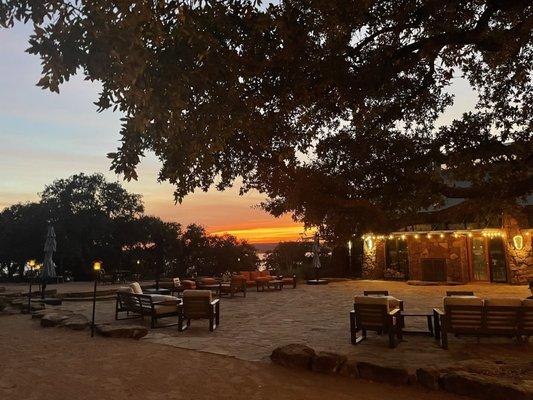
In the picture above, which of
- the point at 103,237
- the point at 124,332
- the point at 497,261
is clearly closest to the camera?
the point at 124,332

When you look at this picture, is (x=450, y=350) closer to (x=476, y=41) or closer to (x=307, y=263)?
(x=476, y=41)

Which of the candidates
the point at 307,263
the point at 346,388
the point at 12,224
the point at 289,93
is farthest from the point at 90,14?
the point at 12,224

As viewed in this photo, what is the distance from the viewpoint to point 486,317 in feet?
20.9

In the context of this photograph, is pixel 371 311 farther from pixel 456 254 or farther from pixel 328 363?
pixel 456 254

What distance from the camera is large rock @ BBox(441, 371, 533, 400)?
4.06 metres

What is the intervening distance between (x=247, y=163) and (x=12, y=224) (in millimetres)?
25225

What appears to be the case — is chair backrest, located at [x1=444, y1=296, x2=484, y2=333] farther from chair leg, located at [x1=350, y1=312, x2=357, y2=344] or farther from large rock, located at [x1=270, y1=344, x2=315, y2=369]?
large rock, located at [x1=270, y1=344, x2=315, y2=369]

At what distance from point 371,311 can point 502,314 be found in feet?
6.92

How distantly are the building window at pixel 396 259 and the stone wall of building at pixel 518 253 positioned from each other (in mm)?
5288

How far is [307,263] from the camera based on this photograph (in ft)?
84.4

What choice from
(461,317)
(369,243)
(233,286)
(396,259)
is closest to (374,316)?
(461,317)

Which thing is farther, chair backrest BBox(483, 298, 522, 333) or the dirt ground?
chair backrest BBox(483, 298, 522, 333)

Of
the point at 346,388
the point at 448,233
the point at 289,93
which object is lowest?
the point at 346,388

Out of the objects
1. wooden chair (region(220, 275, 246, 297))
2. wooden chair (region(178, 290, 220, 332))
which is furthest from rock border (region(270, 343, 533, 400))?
wooden chair (region(220, 275, 246, 297))
